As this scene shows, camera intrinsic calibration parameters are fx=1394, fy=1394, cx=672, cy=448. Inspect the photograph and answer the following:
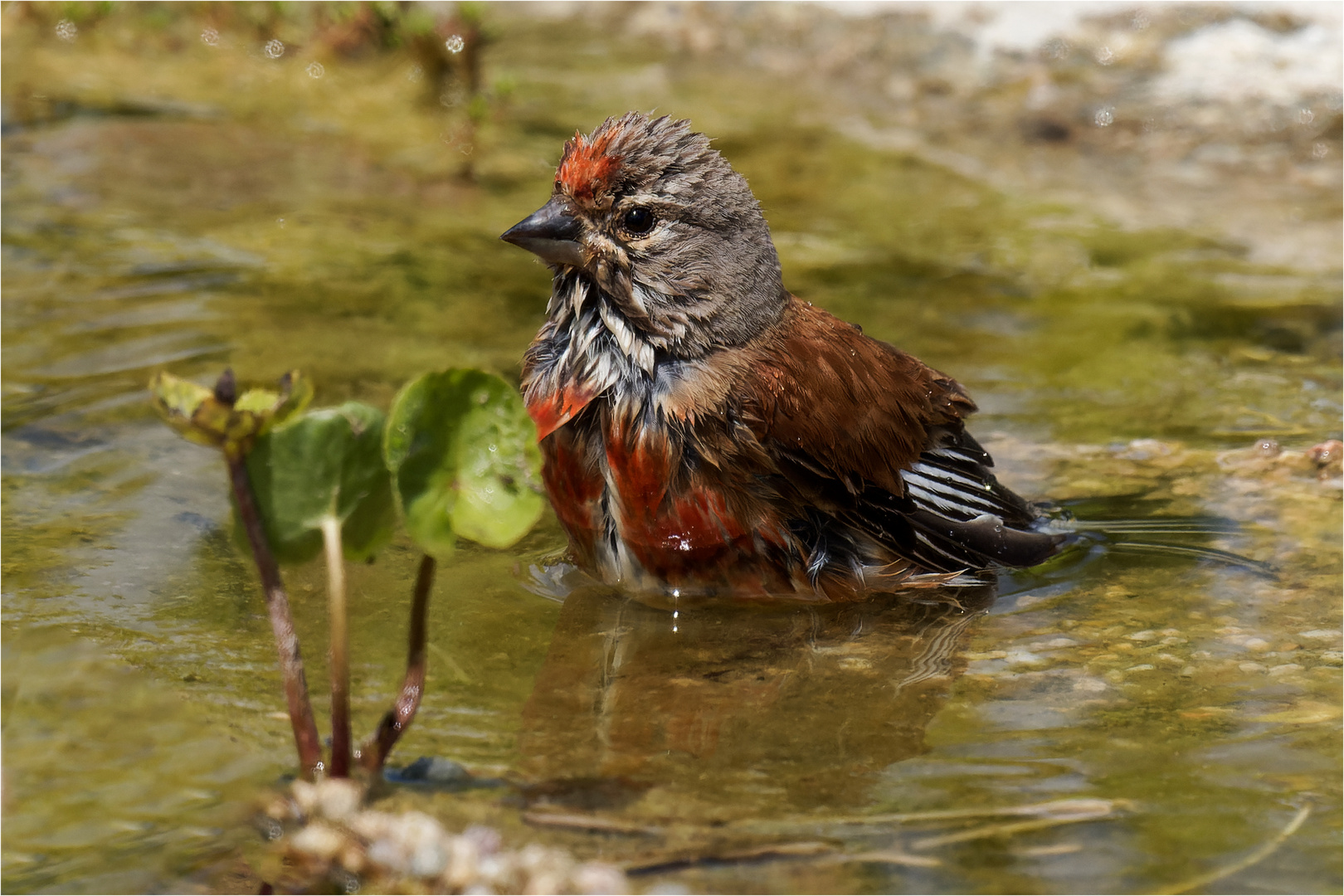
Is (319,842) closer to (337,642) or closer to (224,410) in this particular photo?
(337,642)

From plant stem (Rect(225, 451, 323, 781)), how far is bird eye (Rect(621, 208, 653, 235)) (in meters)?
1.44

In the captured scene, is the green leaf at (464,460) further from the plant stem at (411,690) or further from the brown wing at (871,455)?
the brown wing at (871,455)

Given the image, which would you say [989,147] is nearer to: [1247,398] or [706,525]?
[1247,398]

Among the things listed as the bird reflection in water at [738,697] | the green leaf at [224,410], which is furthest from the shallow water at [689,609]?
the green leaf at [224,410]

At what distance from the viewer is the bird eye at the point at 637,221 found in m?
3.38

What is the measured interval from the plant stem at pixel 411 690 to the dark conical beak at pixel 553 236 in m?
1.24

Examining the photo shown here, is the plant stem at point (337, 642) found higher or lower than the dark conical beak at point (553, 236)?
lower

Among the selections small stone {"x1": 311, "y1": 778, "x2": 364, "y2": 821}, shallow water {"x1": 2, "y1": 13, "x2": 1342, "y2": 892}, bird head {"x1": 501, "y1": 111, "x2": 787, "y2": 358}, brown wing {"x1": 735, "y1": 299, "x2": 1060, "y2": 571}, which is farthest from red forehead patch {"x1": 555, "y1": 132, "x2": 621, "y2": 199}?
small stone {"x1": 311, "y1": 778, "x2": 364, "y2": 821}

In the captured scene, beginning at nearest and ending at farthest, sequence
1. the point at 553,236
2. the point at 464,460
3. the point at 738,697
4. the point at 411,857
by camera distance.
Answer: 1. the point at 411,857
2. the point at 464,460
3. the point at 738,697
4. the point at 553,236

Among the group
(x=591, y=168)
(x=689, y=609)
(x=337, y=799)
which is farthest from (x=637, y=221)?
(x=337, y=799)

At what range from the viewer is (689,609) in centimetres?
338

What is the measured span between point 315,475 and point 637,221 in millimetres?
1416

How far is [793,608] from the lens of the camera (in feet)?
11.2

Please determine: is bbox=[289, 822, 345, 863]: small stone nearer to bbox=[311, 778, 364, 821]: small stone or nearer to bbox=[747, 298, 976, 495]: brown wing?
bbox=[311, 778, 364, 821]: small stone
